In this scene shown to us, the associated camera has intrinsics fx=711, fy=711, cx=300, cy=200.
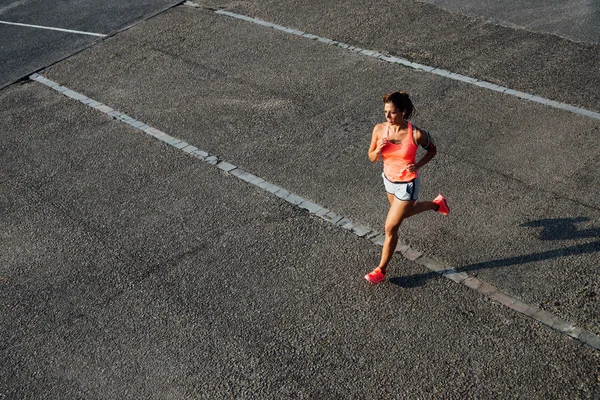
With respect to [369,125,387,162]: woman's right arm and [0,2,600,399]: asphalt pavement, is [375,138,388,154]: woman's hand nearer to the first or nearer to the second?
[369,125,387,162]: woman's right arm

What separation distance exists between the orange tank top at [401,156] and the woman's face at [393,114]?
5.5 inches

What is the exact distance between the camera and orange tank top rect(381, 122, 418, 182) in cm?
670

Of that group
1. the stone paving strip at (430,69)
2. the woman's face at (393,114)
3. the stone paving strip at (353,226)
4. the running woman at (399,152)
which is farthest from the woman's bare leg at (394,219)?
the stone paving strip at (430,69)

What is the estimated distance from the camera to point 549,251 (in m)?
7.50

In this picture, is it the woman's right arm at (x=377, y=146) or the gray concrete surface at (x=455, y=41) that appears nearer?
the woman's right arm at (x=377, y=146)

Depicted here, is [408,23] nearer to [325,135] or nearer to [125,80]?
[325,135]

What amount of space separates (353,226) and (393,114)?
197cm

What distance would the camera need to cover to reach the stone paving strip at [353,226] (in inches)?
261

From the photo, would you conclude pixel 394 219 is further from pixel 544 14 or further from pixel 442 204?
pixel 544 14

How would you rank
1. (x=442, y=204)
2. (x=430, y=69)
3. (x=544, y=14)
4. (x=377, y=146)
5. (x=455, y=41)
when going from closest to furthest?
(x=377, y=146) → (x=442, y=204) → (x=430, y=69) → (x=455, y=41) → (x=544, y=14)

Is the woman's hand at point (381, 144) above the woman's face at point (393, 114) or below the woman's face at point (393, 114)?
below

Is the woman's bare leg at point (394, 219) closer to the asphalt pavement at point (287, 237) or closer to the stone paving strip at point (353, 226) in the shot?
the asphalt pavement at point (287, 237)

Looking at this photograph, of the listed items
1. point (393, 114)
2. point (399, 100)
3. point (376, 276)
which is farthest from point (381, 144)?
point (376, 276)

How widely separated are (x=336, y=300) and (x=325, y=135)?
3.58 m
